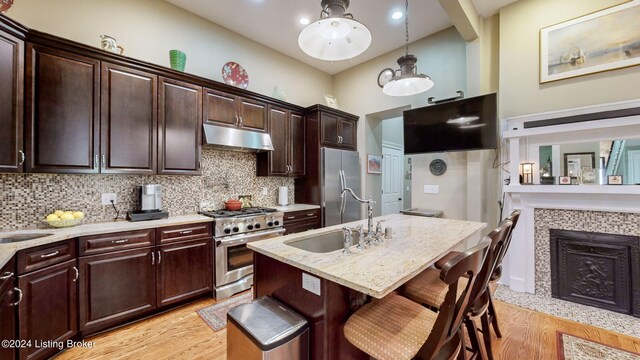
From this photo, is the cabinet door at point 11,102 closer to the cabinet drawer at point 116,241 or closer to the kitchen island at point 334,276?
the cabinet drawer at point 116,241

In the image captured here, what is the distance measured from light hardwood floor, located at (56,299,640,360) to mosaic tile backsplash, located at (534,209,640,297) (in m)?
0.54

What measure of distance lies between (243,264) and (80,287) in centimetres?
142

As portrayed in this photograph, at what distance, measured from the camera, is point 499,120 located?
3078 mm

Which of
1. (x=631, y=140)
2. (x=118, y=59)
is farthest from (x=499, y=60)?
(x=118, y=59)

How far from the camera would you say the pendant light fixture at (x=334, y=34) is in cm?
145

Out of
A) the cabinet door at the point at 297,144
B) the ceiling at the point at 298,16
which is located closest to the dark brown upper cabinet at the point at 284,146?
the cabinet door at the point at 297,144

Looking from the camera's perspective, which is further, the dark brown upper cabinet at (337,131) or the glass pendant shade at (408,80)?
the dark brown upper cabinet at (337,131)

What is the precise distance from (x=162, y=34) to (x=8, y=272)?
2.77 meters

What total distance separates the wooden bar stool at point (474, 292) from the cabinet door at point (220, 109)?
278 cm

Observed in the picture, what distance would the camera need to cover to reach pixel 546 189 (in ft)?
8.70

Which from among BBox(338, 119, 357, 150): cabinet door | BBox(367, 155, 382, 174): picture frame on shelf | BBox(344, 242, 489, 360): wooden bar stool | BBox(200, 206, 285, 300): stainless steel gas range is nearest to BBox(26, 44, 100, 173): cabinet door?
BBox(200, 206, 285, 300): stainless steel gas range

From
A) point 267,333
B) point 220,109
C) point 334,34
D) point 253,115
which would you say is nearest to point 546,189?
point 334,34

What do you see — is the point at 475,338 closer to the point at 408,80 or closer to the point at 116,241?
the point at 408,80

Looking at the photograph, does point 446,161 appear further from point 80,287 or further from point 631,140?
point 80,287
